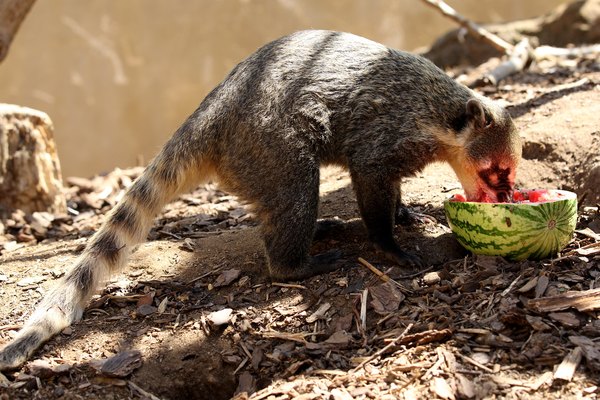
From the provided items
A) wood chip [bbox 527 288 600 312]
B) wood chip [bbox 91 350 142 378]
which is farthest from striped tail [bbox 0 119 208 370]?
wood chip [bbox 527 288 600 312]

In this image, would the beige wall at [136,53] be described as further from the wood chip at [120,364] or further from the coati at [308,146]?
the wood chip at [120,364]

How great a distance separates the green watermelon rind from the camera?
4.30 meters

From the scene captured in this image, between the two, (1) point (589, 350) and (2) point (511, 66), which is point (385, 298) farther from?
(2) point (511, 66)

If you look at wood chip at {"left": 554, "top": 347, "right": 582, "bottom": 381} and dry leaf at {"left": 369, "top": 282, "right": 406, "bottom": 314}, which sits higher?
wood chip at {"left": 554, "top": 347, "right": 582, "bottom": 381}

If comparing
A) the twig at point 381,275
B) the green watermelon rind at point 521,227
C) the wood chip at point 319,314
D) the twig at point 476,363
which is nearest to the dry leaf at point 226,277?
the wood chip at point 319,314

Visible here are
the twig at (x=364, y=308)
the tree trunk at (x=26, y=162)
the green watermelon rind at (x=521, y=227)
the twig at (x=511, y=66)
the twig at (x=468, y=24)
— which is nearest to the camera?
the twig at (x=364, y=308)

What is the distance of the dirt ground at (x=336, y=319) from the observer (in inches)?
142

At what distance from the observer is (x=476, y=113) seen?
491 centimetres

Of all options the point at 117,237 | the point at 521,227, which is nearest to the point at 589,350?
the point at 521,227

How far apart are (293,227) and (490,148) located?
5.38 feet

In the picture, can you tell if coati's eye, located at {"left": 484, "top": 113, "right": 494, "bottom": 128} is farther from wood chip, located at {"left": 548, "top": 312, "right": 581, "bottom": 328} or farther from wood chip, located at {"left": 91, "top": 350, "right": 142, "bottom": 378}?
wood chip, located at {"left": 91, "top": 350, "right": 142, "bottom": 378}

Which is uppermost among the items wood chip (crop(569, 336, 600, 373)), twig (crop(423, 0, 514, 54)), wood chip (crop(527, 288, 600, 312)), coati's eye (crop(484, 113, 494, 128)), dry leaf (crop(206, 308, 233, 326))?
twig (crop(423, 0, 514, 54))

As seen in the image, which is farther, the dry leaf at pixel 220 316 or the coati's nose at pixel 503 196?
the coati's nose at pixel 503 196

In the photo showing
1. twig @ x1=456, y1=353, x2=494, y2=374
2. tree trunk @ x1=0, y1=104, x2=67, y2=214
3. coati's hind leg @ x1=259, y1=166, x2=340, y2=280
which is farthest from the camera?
tree trunk @ x1=0, y1=104, x2=67, y2=214
